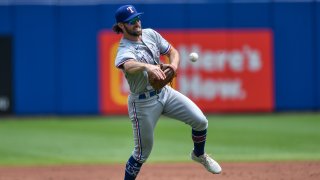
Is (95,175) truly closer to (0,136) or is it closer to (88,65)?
(0,136)

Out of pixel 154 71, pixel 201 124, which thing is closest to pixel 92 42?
pixel 201 124

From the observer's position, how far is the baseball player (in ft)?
22.8

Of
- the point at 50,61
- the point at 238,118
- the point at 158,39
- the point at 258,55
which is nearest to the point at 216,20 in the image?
the point at 258,55

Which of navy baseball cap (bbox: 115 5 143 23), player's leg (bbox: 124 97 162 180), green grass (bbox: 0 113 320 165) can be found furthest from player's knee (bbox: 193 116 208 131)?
green grass (bbox: 0 113 320 165)

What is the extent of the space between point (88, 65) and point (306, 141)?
258 inches

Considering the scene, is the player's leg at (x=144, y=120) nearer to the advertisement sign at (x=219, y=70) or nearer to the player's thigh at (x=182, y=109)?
the player's thigh at (x=182, y=109)

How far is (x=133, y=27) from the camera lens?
23.0ft

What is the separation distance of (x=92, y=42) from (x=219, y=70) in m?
3.20

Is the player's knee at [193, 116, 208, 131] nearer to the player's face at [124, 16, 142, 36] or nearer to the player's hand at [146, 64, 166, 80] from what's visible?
the player's hand at [146, 64, 166, 80]

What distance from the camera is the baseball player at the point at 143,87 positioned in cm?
694

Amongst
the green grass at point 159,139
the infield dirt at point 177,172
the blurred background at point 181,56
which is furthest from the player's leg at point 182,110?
the blurred background at point 181,56

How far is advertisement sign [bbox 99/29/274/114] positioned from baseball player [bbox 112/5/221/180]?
31.9 feet

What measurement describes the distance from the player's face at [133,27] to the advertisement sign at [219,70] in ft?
32.8

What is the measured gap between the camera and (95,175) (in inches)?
361
